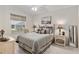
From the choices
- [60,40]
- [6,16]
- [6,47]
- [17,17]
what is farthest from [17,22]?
[60,40]

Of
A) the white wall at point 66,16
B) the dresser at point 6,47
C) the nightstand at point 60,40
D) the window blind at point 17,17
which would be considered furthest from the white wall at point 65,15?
the dresser at point 6,47

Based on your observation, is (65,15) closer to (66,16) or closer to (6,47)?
(66,16)

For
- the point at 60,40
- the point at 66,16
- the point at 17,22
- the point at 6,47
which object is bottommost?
the point at 60,40

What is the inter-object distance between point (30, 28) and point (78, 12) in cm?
258

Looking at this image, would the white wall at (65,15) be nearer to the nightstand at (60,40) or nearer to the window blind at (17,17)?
the window blind at (17,17)

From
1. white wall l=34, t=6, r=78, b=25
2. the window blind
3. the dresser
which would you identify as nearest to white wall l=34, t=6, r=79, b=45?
white wall l=34, t=6, r=78, b=25

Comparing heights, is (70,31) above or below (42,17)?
below

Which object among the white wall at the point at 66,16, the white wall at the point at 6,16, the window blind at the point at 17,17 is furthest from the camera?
the white wall at the point at 66,16

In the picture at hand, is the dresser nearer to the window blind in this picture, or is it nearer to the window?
the window

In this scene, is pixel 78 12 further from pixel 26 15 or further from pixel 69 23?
pixel 26 15
